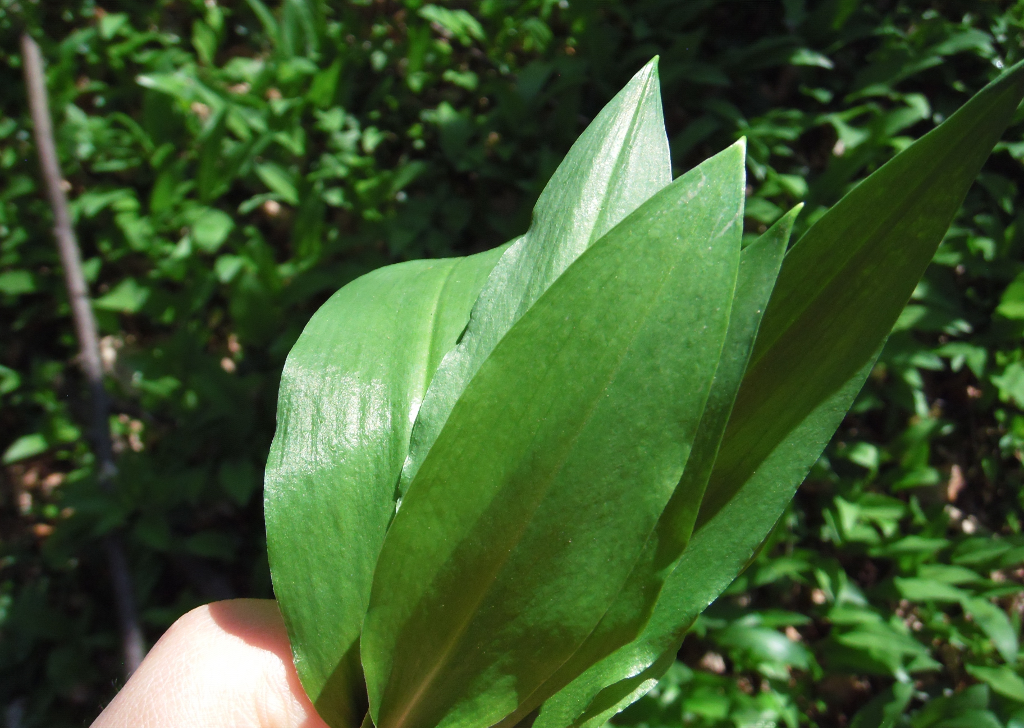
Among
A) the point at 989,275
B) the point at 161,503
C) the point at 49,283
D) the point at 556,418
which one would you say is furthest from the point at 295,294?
the point at 989,275

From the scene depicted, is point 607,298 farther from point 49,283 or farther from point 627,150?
point 49,283

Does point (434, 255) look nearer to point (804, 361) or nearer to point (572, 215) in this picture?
point (572, 215)

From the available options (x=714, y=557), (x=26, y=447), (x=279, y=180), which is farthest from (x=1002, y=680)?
(x=26, y=447)

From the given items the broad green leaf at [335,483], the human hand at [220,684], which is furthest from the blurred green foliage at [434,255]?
the broad green leaf at [335,483]

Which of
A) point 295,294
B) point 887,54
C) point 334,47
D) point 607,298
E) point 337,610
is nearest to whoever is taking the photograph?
point 607,298

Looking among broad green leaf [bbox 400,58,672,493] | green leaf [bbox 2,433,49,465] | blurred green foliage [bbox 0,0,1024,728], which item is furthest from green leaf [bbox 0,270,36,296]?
broad green leaf [bbox 400,58,672,493]

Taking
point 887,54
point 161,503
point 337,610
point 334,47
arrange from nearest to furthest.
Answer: point 337,610 → point 161,503 → point 887,54 → point 334,47
